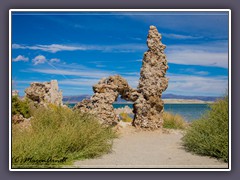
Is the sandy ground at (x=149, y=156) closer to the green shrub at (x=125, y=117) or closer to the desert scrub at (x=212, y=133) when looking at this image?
the desert scrub at (x=212, y=133)

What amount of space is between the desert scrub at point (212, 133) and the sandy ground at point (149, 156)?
0.80 feet

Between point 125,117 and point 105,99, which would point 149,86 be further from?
point 125,117

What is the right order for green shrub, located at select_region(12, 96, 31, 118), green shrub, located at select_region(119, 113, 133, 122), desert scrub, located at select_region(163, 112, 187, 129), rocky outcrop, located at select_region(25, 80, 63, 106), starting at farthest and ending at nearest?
green shrub, located at select_region(119, 113, 133, 122), desert scrub, located at select_region(163, 112, 187, 129), rocky outcrop, located at select_region(25, 80, 63, 106), green shrub, located at select_region(12, 96, 31, 118)

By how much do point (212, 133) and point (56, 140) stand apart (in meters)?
3.65

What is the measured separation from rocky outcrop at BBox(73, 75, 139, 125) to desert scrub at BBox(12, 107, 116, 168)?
1768mm

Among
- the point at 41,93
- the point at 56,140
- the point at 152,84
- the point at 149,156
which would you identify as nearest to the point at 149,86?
the point at 152,84

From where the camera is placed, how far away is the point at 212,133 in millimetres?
9125

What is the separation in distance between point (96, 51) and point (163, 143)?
159 inches

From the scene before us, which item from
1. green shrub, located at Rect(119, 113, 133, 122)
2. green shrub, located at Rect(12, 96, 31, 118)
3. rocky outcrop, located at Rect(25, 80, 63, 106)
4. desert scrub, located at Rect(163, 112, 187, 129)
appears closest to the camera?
green shrub, located at Rect(12, 96, 31, 118)

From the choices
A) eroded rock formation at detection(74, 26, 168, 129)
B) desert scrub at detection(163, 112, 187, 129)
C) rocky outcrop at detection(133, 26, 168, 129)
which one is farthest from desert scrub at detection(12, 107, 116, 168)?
desert scrub at detection(163, 112, 187, 129)

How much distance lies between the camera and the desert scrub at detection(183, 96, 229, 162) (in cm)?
855

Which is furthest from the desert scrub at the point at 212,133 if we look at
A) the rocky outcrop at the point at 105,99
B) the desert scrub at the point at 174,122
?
the desert scrub at the point at 174,122

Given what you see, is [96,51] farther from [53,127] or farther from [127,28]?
[53,127]

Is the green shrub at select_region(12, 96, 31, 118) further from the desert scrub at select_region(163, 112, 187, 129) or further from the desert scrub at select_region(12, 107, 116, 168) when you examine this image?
the desert scrub at select_region(163, 112, 187, 129)
